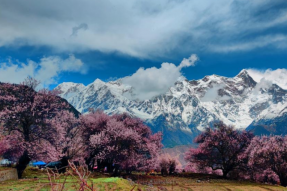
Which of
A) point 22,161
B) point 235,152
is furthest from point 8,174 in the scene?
point 235,152

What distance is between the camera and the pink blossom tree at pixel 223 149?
4820cm

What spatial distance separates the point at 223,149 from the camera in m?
49.1

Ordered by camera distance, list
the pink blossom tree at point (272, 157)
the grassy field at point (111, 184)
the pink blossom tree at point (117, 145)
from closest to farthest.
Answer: the grassy field at point (111, 184), the pink blossom tree at point (117, 145), the pink blossom tree at point (272, 157)

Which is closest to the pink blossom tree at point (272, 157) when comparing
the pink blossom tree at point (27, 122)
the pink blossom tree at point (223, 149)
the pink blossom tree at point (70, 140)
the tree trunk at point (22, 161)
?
the pink blossom tree at point (223, 149)

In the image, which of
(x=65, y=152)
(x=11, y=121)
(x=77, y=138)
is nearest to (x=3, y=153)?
(x=11, y=121)

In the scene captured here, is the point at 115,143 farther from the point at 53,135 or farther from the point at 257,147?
the point at 257,147

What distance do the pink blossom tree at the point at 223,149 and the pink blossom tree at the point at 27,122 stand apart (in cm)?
3298

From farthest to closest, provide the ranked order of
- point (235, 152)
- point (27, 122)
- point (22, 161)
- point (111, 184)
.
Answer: point (235, 152)
point (27, 122)
point (22, 161)
point (111, 184)

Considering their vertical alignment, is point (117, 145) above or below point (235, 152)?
Result: above

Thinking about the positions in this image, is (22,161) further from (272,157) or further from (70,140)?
(272,157)

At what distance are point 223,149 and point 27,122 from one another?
38.1 metres

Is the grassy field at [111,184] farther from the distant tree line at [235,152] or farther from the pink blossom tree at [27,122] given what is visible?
the distant tree line at [235,152]

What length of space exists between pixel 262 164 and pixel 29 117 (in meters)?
39.4

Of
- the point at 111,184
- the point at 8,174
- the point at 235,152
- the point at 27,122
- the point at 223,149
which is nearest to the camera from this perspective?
the point at 111,184
